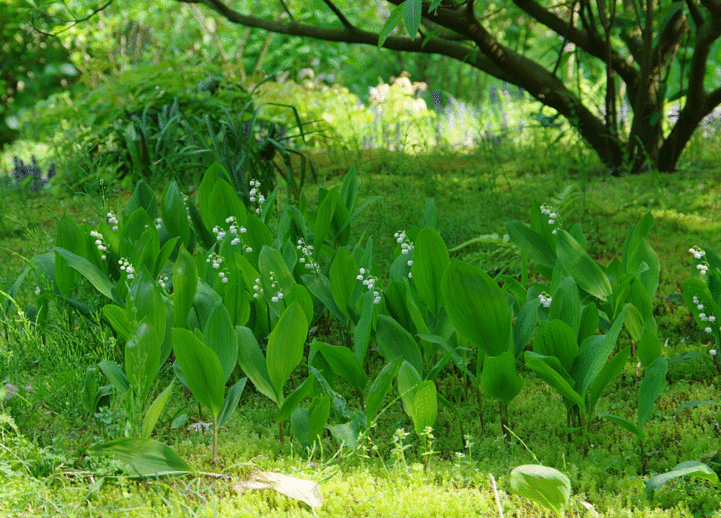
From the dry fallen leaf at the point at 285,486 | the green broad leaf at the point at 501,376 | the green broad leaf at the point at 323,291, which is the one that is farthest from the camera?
the green broad leaf at the point at 323,291

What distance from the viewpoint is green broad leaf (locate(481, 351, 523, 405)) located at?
1.63 metres

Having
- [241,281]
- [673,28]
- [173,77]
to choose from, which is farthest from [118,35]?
[241,281]

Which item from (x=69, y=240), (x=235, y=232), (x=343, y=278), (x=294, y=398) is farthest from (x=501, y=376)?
Answer: (x=69, y=240)

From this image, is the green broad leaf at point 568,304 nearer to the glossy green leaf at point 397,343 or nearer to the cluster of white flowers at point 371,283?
the glossy green leaf at point 397,343

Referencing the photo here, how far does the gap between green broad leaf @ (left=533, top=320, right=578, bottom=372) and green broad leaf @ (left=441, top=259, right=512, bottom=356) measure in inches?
3.5

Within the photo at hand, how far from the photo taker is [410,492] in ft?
5.06

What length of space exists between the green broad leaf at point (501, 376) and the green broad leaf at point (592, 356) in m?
0.17

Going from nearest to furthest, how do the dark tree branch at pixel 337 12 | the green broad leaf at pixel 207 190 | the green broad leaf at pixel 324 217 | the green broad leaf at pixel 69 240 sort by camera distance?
the green broad leaf at pixel 69 240 → the green broad leaf at pixel 324 217 → the green broad leaf at pixel 207 190 → the dark tree branch at pixel 337 12

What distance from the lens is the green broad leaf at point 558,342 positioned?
169 centimetres

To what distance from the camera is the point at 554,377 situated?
5.25 ft

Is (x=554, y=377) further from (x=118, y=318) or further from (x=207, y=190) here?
(x=207, y=190)

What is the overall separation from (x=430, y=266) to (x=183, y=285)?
31.9 inches

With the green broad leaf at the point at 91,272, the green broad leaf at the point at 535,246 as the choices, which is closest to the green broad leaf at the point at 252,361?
the green broad leaf at the point at 91,272

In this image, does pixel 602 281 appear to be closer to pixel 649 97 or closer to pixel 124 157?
pixel 649 97
